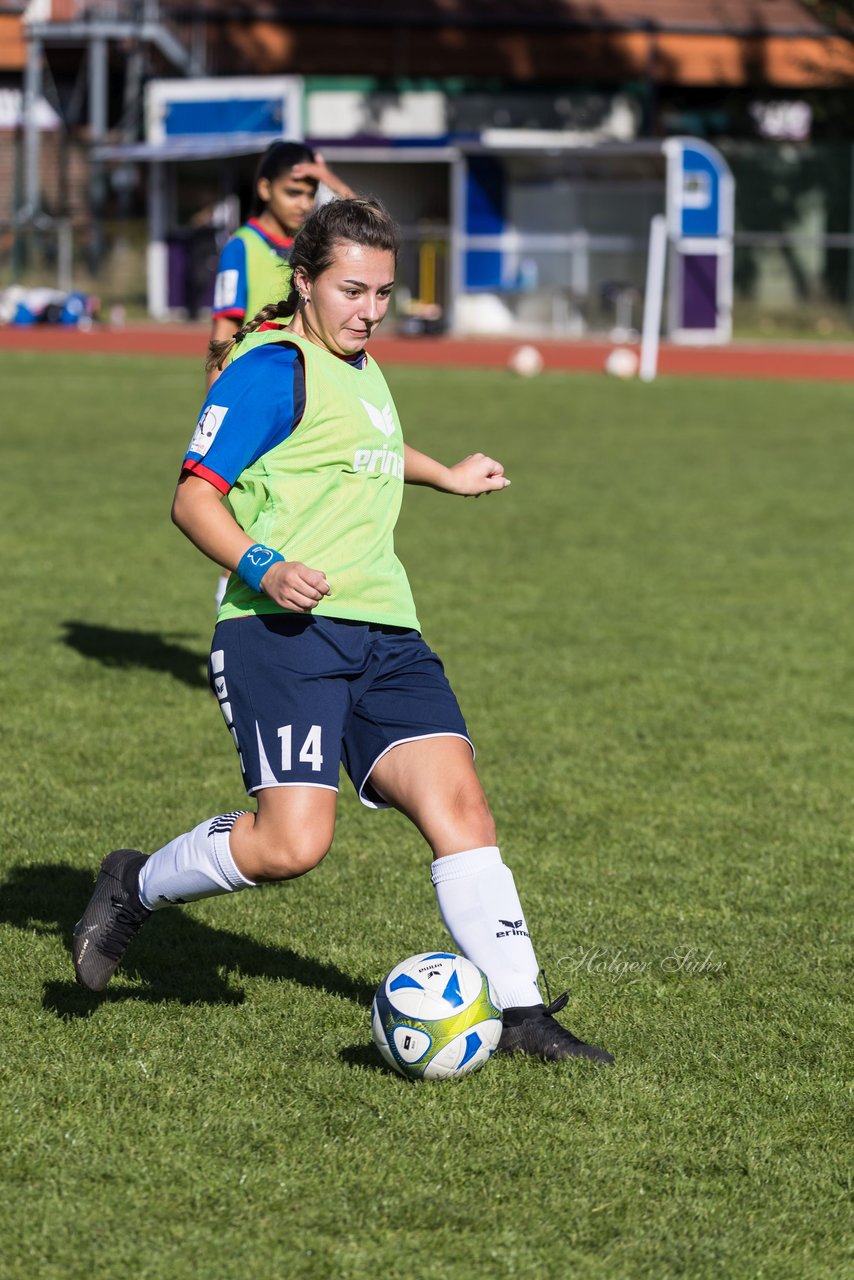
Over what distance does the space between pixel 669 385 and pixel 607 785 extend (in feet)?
65.1

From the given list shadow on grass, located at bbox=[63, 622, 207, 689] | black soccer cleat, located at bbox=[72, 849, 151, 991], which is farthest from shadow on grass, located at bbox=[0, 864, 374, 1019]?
shadow on grass, located at bbox=[63, 622, 207, 689]

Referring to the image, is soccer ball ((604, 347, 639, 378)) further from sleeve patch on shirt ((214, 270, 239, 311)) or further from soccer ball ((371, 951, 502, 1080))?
soccer ball ((371, 951, 502, 1080))

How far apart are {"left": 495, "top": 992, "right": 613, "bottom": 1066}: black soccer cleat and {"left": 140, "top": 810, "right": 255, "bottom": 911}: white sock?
674mm

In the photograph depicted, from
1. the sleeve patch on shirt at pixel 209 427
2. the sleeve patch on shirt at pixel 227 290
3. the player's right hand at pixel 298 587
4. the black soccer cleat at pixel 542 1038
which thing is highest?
the sleeve patch on shirt at pixel 227 290

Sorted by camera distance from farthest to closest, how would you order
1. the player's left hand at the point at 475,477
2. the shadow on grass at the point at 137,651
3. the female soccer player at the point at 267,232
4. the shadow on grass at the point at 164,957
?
1. the shadow on grass at the point at 137,651
2. the female soccer player at the point at 267,232
3. the shadow on grass at the point at 164,957
4. the player's left hand at the point at 475,477

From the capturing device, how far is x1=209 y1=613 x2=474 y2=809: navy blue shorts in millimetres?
4129

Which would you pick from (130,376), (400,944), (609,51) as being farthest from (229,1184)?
(609,51)

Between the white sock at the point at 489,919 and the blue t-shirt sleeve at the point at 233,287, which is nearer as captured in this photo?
the white sock at the point at 489,919

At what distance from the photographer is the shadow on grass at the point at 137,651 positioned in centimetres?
862

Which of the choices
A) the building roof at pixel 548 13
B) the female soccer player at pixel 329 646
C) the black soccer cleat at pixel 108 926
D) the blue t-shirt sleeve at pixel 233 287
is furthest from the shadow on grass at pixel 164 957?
the building roof at pixel 548 13
